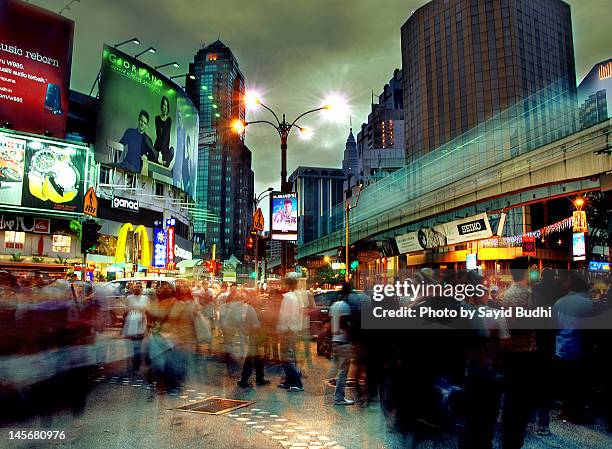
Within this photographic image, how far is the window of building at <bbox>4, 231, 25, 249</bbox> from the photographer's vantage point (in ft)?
137

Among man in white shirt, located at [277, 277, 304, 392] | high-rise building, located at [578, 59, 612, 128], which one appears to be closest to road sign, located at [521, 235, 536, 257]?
high-rise building, located at [578, 59, 612, 128]


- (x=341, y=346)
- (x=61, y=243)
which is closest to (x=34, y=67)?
(x=61, y=243)

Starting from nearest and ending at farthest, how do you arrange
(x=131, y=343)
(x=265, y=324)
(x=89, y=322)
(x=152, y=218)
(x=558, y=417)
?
(x=558, y=417) → (x=265, y=324) → (x=131, y=343) → (x=89, y=322) → (x=152, y=218)

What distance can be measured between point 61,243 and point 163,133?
17.7 m

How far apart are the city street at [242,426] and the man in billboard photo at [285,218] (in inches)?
354

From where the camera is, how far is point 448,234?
93.4 feet

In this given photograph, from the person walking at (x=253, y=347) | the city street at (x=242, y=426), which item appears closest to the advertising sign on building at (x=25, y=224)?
the city street at (x=242, y=426)

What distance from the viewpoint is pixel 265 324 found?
33.8ft

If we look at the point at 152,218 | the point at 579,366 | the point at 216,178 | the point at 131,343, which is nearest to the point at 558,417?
the point at 579,366

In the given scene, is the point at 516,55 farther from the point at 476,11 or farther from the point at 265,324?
the point at 265,324

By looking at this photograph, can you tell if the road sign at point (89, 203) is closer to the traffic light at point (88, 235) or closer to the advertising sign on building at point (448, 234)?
the traffic light at point (88, 235)

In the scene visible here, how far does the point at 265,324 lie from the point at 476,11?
109755 millimetres

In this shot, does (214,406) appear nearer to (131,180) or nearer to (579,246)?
(579,246)

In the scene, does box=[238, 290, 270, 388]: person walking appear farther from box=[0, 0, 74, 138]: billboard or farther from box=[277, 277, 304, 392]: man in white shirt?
box=[0, 0, 74, 138]: billboard
